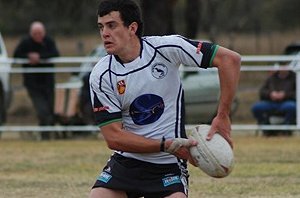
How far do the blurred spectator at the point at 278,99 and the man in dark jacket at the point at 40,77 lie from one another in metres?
3.21

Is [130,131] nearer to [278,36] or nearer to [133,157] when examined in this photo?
[133,157]

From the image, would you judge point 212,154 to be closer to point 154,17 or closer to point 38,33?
point 38,33

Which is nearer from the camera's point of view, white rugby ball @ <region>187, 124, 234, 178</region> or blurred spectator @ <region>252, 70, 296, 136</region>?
white rugby ball @ <region>187, 124, 234, 178</region>

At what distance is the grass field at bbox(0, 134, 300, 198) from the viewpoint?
9.69 m

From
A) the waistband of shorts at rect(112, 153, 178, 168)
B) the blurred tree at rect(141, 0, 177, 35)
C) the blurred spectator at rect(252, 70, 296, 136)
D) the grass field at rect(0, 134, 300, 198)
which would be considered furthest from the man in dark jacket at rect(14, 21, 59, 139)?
the waistband of shorts at rect(112, 153, 178, 168)

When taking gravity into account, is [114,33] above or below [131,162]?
above

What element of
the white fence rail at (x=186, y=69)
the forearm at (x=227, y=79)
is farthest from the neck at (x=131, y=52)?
the white fence rail at (x=186, y=69)

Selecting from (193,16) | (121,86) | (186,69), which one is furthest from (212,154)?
(193,16)

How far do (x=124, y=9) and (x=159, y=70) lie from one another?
0.43 metres

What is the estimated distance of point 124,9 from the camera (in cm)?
615

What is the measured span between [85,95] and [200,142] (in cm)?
1025

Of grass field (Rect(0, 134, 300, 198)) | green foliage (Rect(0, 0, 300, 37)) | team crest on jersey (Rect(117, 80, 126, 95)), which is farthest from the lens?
green foliage (Rect(0, 0, 300, 37))

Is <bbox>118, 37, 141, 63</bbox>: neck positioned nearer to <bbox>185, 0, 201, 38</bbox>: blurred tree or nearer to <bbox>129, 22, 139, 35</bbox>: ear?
<bbox>129, 22, 139, 35</bbox>: ear

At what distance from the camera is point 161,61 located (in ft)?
20.5
